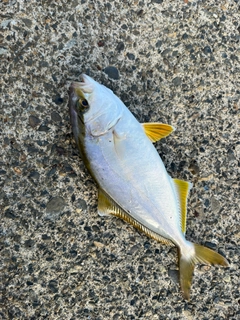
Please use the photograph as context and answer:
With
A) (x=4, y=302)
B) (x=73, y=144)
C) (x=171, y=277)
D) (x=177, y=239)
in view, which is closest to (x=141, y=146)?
(x=73, y=144)

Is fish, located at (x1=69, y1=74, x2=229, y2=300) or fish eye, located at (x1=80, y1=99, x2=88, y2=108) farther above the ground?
fish eye, located at (x1=80, y1=99, x2=88, y2=108)

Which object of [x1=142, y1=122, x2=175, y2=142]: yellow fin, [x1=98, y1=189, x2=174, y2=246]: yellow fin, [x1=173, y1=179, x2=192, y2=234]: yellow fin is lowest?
[x1=98, y1=189, x2=174, y2=246]: yellow fin

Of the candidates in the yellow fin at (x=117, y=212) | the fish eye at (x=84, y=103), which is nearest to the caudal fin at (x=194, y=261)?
the yellow fin at (x=117, y=212)

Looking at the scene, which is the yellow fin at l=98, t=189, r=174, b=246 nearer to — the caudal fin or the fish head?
the caudal fin

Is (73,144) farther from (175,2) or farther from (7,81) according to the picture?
(175,2)

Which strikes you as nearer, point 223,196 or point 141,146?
point 141,146

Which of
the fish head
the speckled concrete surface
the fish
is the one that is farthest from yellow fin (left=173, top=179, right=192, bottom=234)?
the fish head
